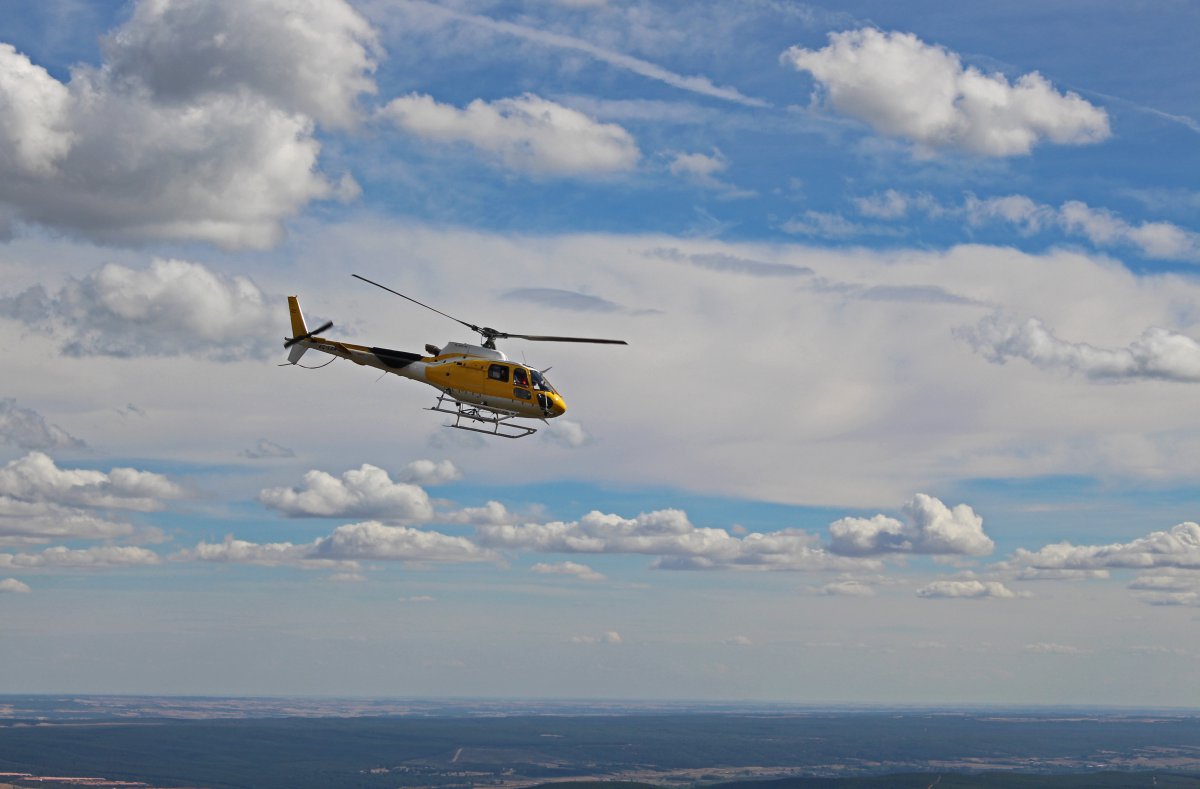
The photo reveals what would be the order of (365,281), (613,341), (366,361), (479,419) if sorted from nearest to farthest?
(365,281), (613,341), (479,419), (366,361)

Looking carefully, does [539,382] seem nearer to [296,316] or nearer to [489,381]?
[489,381]

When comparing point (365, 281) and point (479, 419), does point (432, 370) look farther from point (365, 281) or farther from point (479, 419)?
point (365, 281)

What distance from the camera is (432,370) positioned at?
4678 inches

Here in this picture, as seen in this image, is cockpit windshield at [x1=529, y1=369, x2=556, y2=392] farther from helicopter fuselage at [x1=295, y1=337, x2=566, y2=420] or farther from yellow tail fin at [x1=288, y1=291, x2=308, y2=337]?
yellow tail fin at [x1=288, y1=291, x2=308, y2=337]

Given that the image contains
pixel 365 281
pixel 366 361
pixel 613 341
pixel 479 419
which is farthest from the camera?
pixel 366 361

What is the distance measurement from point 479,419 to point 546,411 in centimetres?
665

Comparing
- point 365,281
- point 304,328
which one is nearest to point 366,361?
point 304,328

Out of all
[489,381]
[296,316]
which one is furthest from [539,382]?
[296,316]

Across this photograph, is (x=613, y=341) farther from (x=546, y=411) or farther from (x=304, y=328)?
(x=304, y=328)

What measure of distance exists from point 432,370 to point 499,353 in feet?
22.9

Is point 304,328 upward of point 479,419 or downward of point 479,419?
upward

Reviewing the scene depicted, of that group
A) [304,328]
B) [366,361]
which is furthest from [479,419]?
[304,328]

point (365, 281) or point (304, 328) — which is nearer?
point (365, 281)

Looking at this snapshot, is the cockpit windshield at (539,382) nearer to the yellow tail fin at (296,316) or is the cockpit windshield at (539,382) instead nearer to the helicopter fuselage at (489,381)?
the helicopter fuselage at (489,381)
